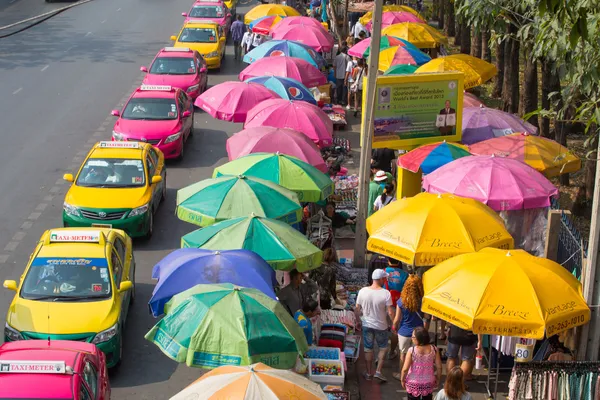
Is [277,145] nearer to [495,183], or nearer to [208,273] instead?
[495,183]

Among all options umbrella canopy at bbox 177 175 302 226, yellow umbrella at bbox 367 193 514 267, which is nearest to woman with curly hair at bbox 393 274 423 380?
yellow umbrella at bbox 367 193 514 267

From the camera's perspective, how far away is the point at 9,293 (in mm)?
15969

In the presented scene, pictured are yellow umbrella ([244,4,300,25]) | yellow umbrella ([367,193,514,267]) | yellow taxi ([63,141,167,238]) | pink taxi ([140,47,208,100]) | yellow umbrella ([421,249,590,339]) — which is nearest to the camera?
yellow umbrella ([421,249,590,339])

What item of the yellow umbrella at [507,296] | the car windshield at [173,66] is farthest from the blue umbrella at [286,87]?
the yellow umbrella at [507,296]

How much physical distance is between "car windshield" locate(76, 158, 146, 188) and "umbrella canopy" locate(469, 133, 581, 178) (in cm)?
639

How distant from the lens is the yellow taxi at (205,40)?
33688 mm

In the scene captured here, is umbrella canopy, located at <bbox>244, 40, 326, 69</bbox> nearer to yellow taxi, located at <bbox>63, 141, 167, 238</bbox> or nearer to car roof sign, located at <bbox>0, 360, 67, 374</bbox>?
yellow taxi, located at <bbox>63, 141, 167, 238</bbox>

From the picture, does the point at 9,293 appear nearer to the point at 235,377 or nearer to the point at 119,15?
the point at 235,377

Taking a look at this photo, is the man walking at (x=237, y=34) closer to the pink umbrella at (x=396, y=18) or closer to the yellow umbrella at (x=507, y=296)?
the pink umbrella at (x=396, y=18)

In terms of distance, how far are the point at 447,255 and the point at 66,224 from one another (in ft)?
25.7

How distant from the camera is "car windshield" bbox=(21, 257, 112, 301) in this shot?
45.1ft

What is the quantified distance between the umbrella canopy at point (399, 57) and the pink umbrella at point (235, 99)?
508cm

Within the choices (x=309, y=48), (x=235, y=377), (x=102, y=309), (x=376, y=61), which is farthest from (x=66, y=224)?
(x=309, y=48)

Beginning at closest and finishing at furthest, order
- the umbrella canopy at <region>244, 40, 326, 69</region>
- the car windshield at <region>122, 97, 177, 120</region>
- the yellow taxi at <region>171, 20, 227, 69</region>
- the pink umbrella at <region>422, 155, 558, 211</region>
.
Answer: the pink umbrella at <region>422, 155, 558, 211</region>
the car windshield at <region>122, 97, 177, 120</region>
the umbrella canopy at <region>244, 40, 326, 69</region>
the yellow taxi at <region>171, 20, 227, 69</region>
